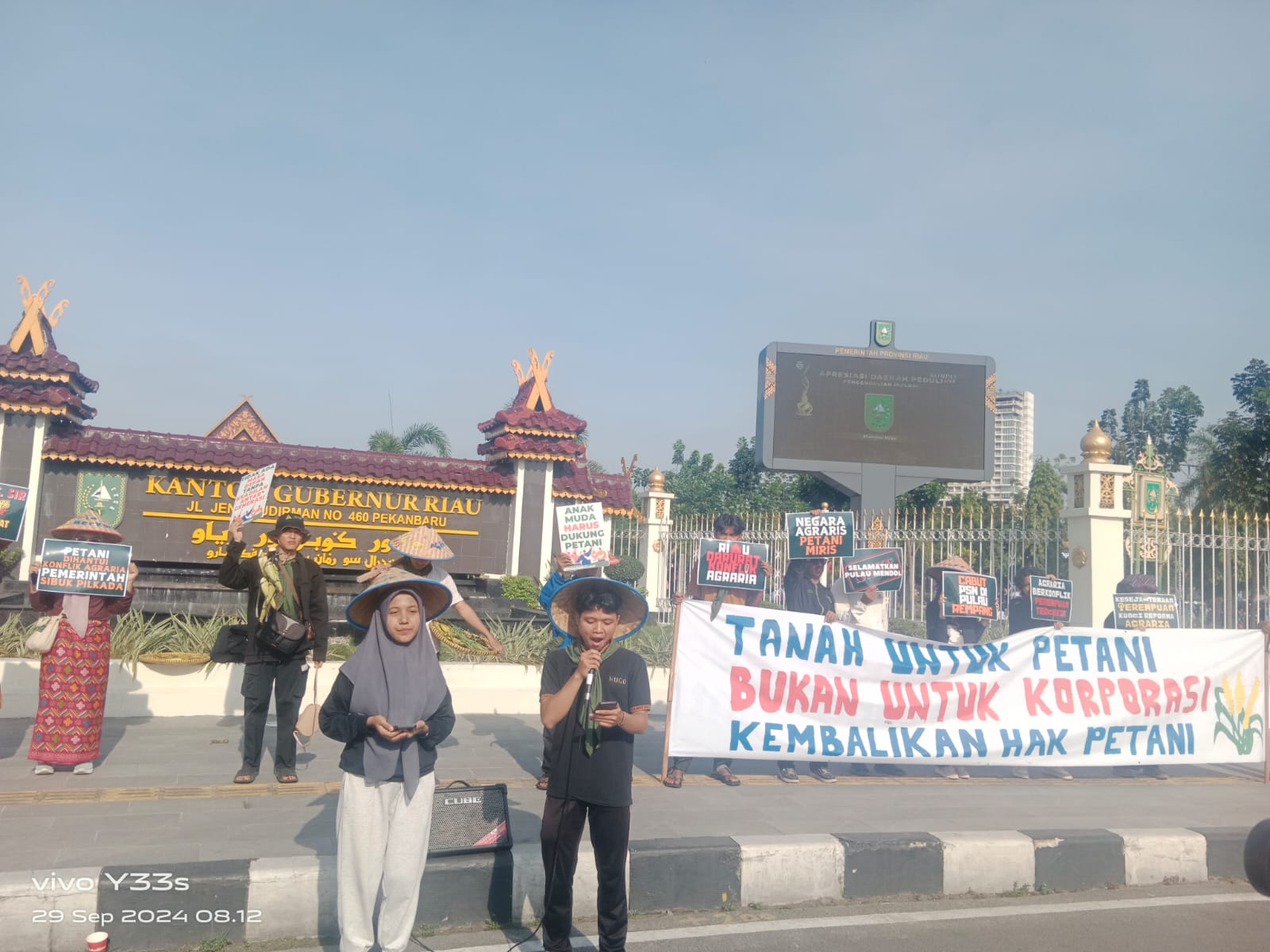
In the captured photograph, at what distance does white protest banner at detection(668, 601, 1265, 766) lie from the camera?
267 inches

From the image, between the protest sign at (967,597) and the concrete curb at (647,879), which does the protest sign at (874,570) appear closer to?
the protest sign at (967,597)

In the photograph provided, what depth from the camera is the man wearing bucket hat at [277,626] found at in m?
6.39

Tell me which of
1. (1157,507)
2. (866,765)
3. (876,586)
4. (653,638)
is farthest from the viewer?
(653,638)

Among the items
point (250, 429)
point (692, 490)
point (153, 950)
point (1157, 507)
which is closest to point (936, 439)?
point (1157, 507)

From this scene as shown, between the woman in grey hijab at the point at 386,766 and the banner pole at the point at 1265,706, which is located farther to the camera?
the banner pole at the point at 1265,706

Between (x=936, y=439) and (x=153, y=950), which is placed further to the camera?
(x=936, y=439)

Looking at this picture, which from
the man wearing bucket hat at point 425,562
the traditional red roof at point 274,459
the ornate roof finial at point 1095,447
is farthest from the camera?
the traditional red roof at point 274,459

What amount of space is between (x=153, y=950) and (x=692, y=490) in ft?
104

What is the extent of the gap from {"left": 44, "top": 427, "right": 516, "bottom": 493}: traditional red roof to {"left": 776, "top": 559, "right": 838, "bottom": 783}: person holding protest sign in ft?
23.6

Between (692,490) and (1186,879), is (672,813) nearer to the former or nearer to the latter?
(1186,879)

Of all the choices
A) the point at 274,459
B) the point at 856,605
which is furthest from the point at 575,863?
the point at 274,459

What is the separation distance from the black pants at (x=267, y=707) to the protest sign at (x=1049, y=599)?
5.94 meters

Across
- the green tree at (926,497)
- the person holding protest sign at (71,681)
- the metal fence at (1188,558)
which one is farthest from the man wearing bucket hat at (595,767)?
the green tree at (926,497)

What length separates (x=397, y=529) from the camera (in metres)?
13.8
